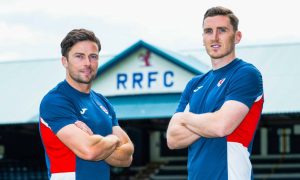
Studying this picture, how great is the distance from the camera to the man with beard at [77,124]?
19.3 ft

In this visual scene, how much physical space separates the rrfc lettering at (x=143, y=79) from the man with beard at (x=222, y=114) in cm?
1886

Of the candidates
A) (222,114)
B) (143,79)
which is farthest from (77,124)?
(143,79)

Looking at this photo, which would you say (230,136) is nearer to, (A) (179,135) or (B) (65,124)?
(A) (179,135)

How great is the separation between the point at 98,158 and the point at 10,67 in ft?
86.0

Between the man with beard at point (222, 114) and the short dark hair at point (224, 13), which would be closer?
the man with beard at point (222, 114)

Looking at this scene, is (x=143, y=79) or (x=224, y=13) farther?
(x=143, y=79)

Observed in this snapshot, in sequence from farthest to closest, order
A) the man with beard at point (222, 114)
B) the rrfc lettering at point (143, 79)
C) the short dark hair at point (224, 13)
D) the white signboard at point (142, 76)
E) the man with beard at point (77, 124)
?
the rrfc lettering at point (143, 79), the white signboard at point (142, 76), the short dark hair at point (224, 13), the man with beard at point (77, 124), the man with beard at point (222, 114)

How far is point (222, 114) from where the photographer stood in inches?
225

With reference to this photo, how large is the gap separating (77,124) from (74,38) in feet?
2.46

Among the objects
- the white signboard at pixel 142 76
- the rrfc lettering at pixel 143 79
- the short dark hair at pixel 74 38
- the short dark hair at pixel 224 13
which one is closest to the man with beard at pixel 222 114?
the short dark hair at pixel 224 13

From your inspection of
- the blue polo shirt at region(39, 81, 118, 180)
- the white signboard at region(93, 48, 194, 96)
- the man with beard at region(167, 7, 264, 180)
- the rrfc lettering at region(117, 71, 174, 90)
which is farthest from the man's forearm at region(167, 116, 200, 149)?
the rrfc lettering at region(117, 71, 174, 90)

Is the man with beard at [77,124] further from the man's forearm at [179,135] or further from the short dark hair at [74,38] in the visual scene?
the man's forearm at [179,135]

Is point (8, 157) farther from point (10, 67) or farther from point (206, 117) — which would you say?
point (206, 117)

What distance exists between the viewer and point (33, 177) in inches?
1324
